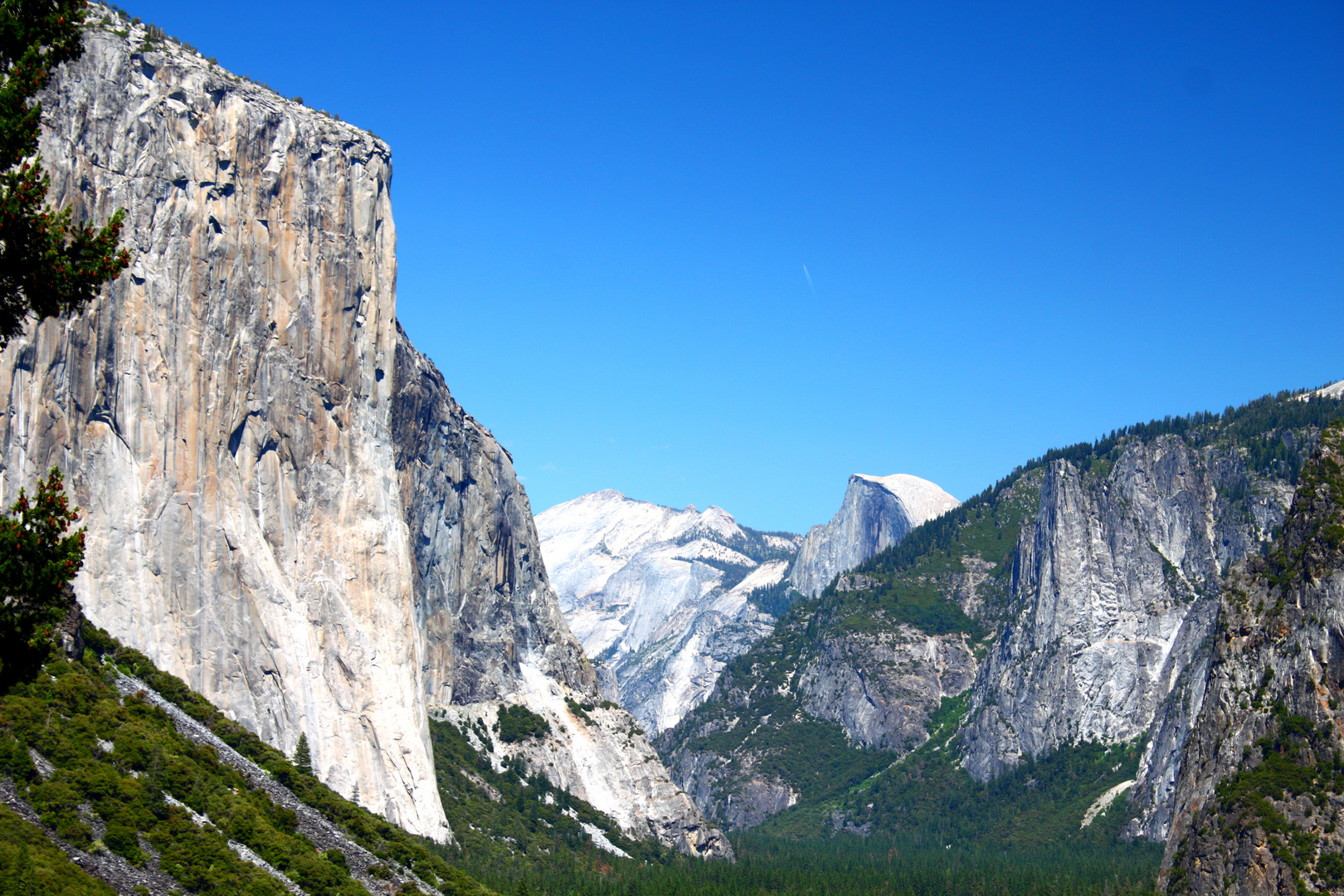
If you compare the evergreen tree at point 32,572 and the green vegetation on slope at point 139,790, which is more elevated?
the evergreen tree at point 32,572

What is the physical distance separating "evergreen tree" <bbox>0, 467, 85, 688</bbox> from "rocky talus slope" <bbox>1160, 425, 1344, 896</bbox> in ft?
464

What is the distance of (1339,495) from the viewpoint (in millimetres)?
164500

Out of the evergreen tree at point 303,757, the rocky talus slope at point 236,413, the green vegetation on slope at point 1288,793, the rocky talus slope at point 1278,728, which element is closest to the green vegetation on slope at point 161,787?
the evergreen tree at point 303,757

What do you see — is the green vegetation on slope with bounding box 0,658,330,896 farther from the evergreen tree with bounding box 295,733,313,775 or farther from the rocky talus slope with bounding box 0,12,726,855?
the rocky talus slope with bounding box 0,12,726,855

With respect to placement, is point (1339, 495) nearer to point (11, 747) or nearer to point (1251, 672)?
point (1251, 672)

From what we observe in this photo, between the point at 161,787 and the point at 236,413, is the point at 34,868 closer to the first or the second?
the point at 161,787

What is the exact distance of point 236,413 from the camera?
458ft

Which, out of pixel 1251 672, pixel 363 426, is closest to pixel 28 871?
pixel 363 426

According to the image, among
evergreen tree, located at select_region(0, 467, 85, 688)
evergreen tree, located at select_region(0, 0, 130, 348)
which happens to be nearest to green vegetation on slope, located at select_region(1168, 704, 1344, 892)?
evergreen tree, located at select_region(0, 467, 85, 688)

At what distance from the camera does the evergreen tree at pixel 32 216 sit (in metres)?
29.3

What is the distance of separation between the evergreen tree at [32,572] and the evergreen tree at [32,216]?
4285 millimetres

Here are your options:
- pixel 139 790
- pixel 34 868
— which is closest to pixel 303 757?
pixel 139 790

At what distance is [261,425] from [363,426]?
14131mm

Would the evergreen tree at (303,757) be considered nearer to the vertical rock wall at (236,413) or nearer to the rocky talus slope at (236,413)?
the rocky talus slope at (236,413)
